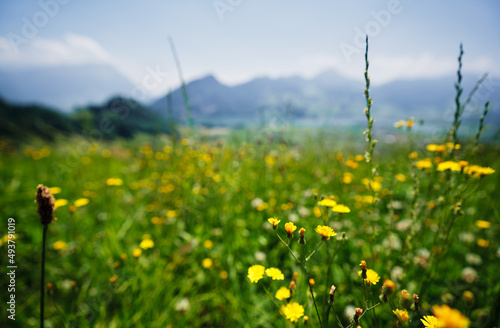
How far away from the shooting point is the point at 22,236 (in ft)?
7.25

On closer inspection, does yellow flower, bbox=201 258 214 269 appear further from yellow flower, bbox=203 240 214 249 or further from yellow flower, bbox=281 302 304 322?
yellow flower, bbox=281 302 304 322

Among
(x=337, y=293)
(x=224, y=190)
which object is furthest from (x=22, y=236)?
(x=337, y=293)

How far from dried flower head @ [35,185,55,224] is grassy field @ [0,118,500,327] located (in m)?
0.32

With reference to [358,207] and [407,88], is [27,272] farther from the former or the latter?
[407,88]

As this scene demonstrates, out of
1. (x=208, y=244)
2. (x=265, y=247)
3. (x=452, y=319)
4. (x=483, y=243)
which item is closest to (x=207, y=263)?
(x=208, y=244)

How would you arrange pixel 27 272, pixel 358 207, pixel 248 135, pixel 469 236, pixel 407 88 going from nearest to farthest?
pixel 27 272, pixel 469 236, pixel 358 207, pixel 248 135, pixel 407 88

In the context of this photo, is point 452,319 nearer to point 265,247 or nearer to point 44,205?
point 44,205

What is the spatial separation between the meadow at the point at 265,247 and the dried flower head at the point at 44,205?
35cm

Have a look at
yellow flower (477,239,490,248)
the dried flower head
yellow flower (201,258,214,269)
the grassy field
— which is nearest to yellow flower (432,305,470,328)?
the grassy field

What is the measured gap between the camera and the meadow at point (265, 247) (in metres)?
1.14

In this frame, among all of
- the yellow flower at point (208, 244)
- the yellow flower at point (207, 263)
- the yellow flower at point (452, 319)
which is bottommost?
the yellow flower at point (207, 263)

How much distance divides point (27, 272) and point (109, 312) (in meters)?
1.01

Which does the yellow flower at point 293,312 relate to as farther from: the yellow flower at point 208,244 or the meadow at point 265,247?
the yellow flower at point 208,244

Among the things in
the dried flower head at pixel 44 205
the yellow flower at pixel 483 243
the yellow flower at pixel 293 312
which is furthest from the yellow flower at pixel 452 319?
the yellow flower at pixel 483 243
